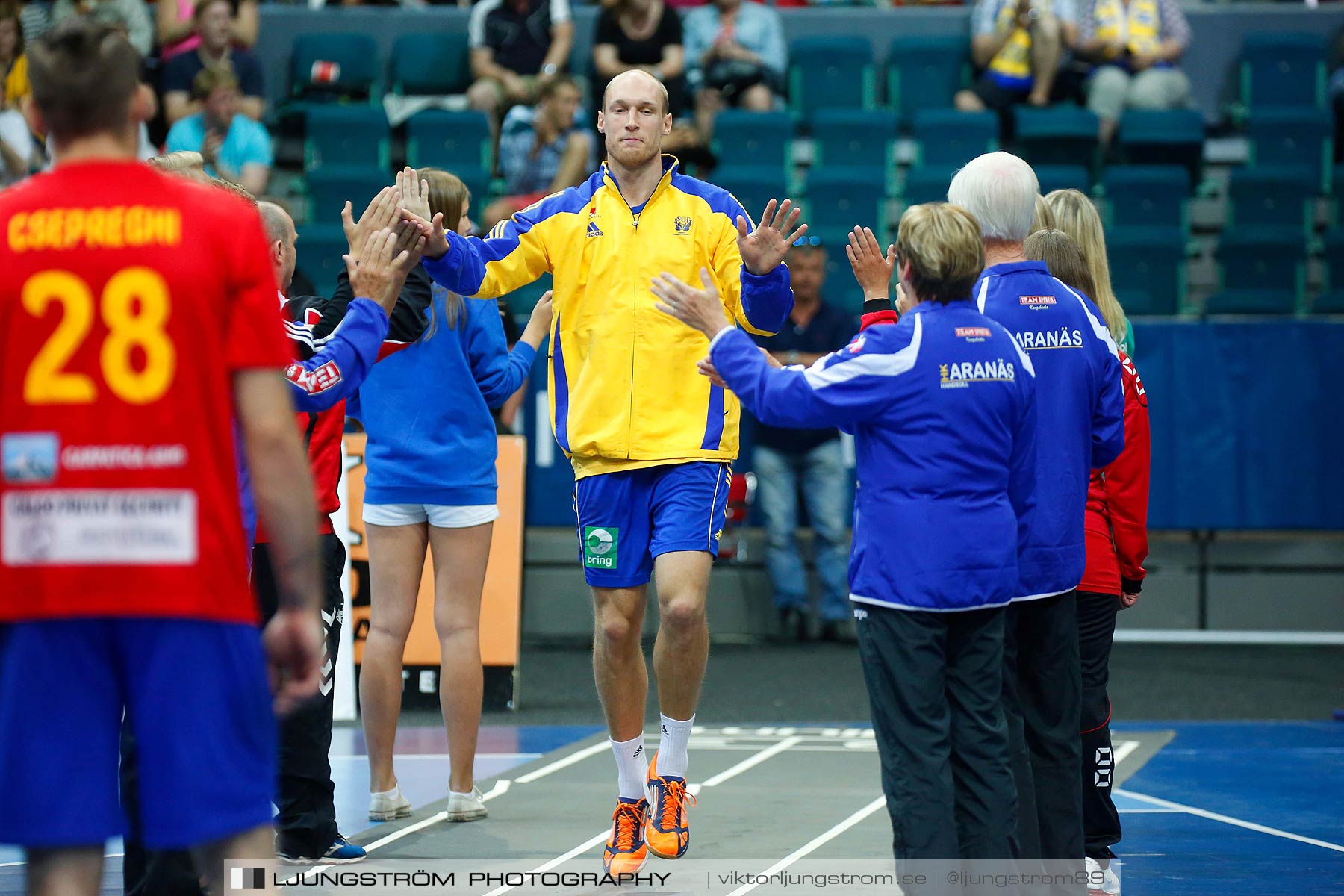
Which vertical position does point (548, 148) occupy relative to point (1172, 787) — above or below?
above

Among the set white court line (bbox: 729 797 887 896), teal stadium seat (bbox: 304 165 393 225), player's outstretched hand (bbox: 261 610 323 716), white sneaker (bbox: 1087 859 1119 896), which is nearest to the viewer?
player's outstretched hand (bbox: 261 610 323 716)

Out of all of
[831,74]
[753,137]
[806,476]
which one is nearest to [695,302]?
[806,476]

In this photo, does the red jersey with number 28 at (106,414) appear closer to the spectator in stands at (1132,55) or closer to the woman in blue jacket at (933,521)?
the woman in blue jacket at (933,521)

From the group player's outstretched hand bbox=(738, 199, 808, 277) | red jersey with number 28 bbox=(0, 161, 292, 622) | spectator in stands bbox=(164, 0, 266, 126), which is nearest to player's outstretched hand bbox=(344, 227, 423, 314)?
player's outstretched hand bbox=(738, 199, 808, 277)

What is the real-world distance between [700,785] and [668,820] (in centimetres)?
141

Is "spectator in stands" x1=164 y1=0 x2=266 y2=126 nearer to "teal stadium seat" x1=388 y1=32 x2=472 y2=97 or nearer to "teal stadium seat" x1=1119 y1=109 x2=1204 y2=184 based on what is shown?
"teal stadium seat" x1=388 y1=32 x2=472 y2=97

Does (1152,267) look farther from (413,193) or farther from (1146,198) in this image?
(413,193)

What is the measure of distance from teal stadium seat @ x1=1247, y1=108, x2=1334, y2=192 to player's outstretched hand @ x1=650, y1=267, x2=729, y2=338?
32.4 feet

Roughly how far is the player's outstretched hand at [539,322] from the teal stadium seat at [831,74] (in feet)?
25.5

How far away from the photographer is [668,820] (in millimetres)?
4867

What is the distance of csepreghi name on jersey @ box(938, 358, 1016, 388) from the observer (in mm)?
3688

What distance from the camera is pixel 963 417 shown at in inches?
145

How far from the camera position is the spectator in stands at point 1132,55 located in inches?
502

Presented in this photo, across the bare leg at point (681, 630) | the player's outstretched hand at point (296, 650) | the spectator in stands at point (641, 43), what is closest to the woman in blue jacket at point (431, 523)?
the bare leg at point (681, 630)
